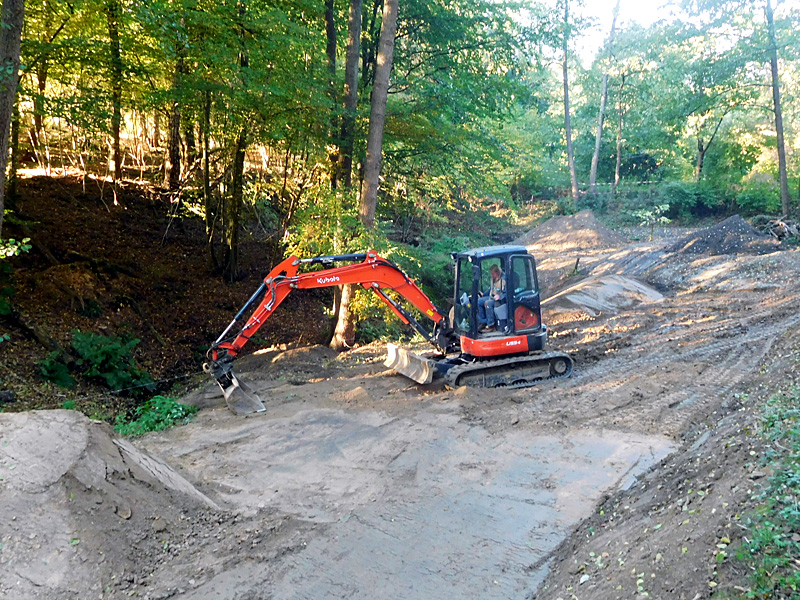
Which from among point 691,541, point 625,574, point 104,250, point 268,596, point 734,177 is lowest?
point 268,596

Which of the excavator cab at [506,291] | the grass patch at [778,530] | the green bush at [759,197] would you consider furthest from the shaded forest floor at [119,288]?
the green bush at [759,197]

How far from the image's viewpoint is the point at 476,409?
8.59 metres

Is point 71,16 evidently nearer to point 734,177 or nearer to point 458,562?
point 458,562

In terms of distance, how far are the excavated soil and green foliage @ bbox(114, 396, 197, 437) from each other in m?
0.31

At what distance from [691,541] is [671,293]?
1416cm

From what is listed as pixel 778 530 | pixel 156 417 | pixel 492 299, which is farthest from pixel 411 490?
pixel 156 417

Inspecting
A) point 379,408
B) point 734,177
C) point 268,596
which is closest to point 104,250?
point 379,408

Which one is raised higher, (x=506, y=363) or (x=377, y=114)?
(x=377, y=114)

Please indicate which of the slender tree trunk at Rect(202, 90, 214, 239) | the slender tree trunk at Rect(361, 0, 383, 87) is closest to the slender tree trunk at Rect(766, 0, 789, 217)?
the slender tree trunk at Rect(361, 0, 383, 87)

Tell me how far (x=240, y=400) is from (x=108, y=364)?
11.6 ft

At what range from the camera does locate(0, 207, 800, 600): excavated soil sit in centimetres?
438

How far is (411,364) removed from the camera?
9945 mm

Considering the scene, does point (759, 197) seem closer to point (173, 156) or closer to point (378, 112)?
point (378, 112)

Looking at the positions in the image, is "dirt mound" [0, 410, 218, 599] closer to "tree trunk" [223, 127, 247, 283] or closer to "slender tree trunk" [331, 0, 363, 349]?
"slender tree trunk" [331, 0, 363, 349]
